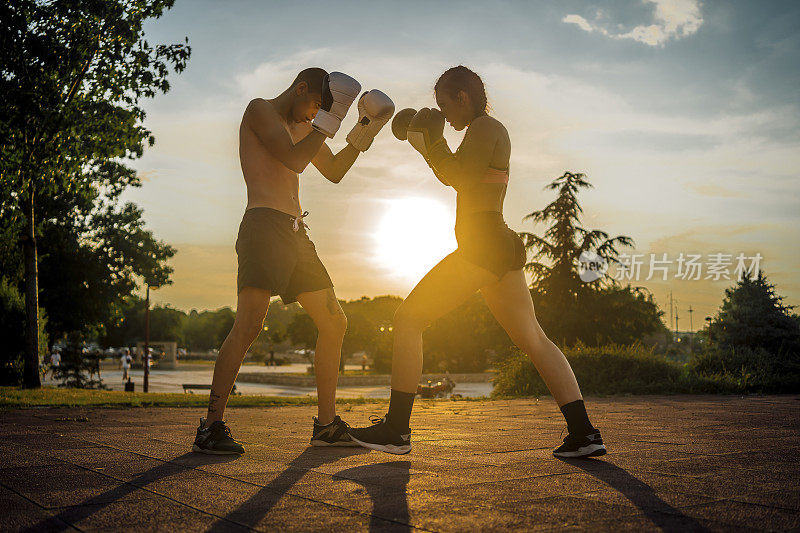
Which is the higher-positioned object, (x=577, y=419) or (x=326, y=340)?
(x=326, y=340)

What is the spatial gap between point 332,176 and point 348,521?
251 centimetres

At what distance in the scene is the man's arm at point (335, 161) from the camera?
4062 mm

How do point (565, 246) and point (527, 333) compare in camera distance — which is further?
point (565, 246)

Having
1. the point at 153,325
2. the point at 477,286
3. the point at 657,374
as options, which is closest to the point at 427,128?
the point at 477,286

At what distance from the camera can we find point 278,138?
3682mm

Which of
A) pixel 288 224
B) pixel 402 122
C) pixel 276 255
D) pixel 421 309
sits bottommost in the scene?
pixel 421 309

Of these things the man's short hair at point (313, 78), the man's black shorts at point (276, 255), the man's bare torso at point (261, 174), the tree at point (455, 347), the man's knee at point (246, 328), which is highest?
the man's short hair at point (313, 78)

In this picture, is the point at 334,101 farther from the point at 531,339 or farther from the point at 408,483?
the point at 408,483

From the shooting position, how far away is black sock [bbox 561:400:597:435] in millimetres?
3264

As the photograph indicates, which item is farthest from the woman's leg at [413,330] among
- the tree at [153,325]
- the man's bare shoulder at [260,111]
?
the tree at [153,325]

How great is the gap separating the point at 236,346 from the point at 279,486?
124 centimetres

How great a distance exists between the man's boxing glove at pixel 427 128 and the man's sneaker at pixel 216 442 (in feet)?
5.81

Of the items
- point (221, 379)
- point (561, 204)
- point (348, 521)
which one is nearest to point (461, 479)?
point (348, 521)

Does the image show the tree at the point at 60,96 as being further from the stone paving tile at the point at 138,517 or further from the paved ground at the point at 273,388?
the stone paving tile at the point at 138,517
